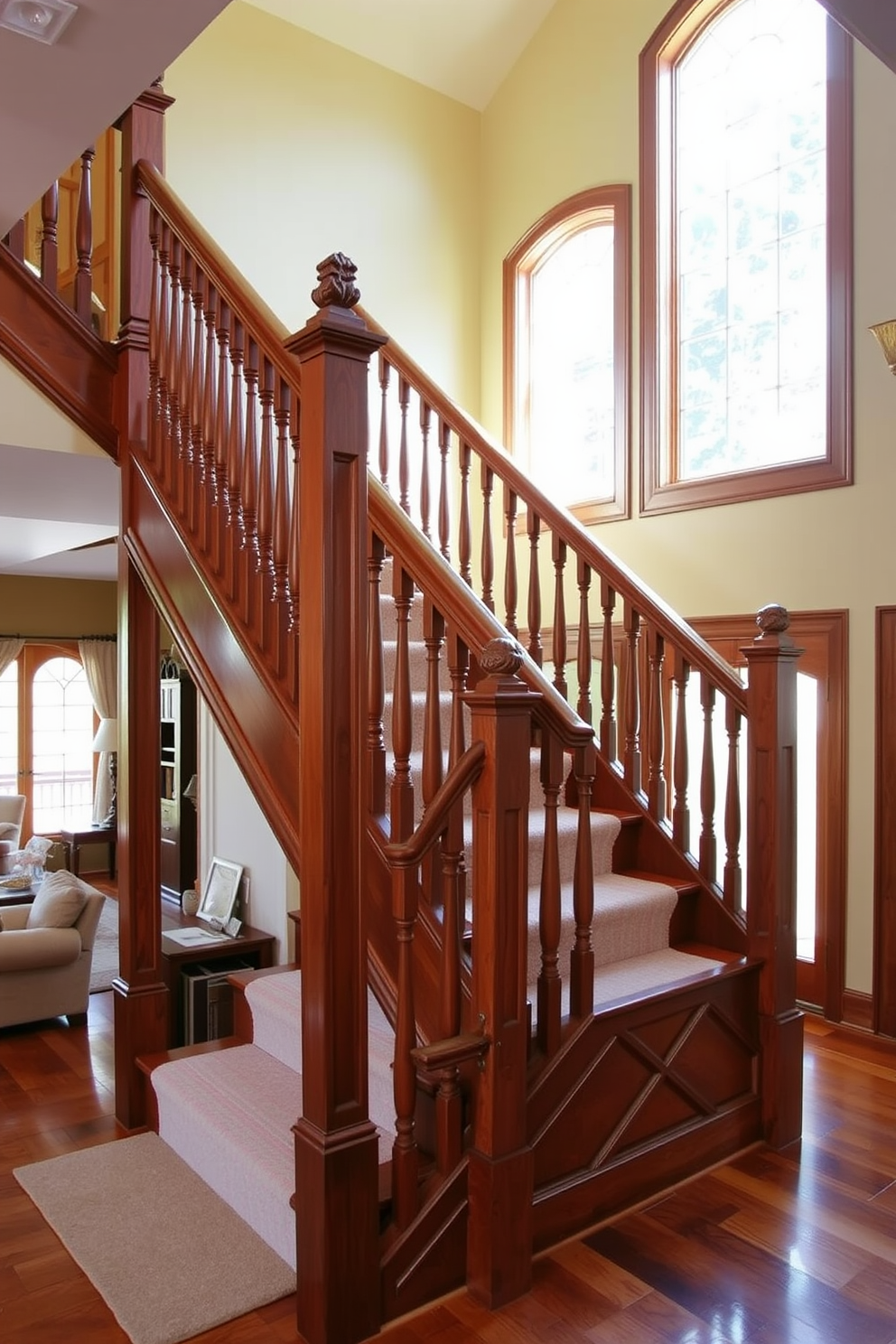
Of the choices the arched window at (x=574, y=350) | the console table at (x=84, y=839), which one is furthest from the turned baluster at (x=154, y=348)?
the console table at (x=84, y=839)

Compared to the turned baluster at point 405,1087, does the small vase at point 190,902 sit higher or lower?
lower

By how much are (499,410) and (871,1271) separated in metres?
5.02

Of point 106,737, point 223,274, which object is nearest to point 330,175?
point 223,274

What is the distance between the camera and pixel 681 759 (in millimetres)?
3342

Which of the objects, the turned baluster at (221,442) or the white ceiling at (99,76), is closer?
the white ceiling at (99,76)

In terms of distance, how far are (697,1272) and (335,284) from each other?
2422 millimetres

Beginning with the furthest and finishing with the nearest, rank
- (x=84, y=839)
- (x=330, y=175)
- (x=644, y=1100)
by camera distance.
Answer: (x=84, y=839) → (x=330, y=175) → (x=644, y=1100)

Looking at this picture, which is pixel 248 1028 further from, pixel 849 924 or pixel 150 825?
pixel 849 924

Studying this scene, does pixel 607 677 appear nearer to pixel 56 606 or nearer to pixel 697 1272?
pixel 697 1272

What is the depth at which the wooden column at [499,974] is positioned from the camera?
2.28 meters

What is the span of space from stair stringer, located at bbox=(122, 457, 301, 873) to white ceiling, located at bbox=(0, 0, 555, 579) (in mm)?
358

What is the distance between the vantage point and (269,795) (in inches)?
108

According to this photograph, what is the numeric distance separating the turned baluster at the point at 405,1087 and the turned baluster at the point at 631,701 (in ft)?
4.88

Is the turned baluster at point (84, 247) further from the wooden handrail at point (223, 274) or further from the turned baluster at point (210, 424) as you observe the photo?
the turned baluster at point (210, 424)
